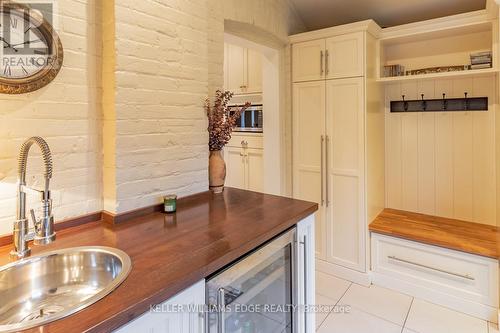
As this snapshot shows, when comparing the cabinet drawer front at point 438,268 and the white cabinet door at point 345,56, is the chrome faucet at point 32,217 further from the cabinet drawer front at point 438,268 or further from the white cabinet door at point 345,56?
the cabinet drawer front at point 438,268

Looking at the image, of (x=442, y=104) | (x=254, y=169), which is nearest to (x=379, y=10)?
(x=442, y=104)

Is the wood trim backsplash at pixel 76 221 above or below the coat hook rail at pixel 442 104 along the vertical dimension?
below

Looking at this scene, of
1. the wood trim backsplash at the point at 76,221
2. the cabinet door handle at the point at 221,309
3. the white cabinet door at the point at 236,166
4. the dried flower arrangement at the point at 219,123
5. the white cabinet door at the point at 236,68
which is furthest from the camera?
the white cabinet door at the point at 236,166

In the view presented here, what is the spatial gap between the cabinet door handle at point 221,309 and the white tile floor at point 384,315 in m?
1.27

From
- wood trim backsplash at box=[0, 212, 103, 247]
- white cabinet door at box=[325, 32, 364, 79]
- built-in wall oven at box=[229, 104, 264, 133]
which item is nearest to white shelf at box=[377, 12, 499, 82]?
white cabinet door at box=[325, 32, 364, 79]

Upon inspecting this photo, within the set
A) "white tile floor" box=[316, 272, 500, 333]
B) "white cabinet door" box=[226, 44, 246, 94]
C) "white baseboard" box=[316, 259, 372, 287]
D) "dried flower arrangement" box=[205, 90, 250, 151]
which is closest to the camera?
"dried flower arrangement" box=[205, 90, 250, 151]

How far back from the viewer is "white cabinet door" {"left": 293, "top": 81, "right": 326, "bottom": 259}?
116 inches

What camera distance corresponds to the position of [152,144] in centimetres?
168

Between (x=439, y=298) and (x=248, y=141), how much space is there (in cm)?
230

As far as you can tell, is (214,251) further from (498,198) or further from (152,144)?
(498,198)

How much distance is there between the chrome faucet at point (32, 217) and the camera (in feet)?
3.48

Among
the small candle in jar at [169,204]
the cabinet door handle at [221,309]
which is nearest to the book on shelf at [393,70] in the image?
the small candle in jar at [169,204]

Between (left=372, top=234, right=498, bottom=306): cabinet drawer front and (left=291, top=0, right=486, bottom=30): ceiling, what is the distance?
6.69ft

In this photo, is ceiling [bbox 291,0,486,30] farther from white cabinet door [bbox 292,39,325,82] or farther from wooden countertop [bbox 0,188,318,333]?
wooden countertop [bbox 0,188,318,333]
